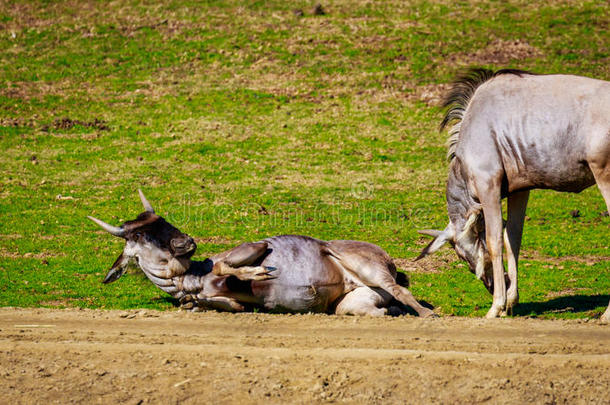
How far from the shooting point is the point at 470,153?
1104 cm

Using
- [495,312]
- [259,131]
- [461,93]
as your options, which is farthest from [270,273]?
[259,131]

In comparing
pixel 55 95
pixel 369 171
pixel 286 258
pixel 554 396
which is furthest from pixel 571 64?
pixel 554 396

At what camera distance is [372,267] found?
10414mm

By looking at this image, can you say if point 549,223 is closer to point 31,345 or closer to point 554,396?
point 554,396

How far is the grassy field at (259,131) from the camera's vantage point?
48.8 ft

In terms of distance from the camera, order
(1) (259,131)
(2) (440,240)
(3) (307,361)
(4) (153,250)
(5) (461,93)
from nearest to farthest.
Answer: (3) (307,361)
(4) (153,250)
(2) (440,240)
(5) (461,93)
(1) (259,131)

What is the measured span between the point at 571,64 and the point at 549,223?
39.0 feet

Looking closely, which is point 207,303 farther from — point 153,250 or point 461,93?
point 461,93

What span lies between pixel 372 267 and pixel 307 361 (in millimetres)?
2441

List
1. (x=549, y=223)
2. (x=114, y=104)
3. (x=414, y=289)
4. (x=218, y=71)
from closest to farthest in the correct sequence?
1. (x=414, y=289)
2. (x=549, y=223)
3. (x=114, y=104)
4. (x=218, y=71)

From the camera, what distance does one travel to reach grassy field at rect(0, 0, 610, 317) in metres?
14.9

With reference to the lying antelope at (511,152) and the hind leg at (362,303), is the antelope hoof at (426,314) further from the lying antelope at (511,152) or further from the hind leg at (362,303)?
the lying antelope at (511,152)

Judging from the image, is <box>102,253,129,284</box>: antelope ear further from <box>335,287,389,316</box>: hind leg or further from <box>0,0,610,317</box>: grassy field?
<box>335,287,389,316</box>: hind leg

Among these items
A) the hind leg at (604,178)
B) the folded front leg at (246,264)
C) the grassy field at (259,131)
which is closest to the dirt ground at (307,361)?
the folded front leg at (246,264)
